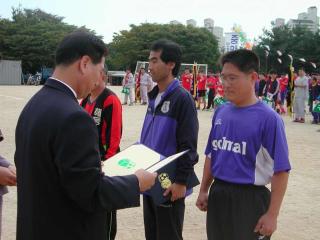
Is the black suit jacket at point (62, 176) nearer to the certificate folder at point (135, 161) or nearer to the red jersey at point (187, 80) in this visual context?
the certificate folder at point (135, 161)

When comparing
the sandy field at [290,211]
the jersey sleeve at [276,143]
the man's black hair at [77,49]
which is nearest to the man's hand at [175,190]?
the jersey sleeve at [276,143]

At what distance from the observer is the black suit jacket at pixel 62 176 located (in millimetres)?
1909

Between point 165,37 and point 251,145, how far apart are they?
2037 inches

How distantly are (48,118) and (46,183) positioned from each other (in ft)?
0.96

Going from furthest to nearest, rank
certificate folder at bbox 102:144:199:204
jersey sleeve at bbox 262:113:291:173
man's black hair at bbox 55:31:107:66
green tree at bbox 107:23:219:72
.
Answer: green tree at bbox 107:23:219:72
jersey sleeve at bbox 262:113:291:173
certificate folder at bbox 102:144:199:204
man's black hair at bbox 55:31:107:66

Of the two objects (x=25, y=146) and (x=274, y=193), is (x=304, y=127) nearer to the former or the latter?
(x=274, y=193)

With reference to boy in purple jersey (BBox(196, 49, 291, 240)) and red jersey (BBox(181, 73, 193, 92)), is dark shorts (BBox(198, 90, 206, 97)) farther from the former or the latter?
boy in purple jersey (BBox(196, 49, 291, 240))

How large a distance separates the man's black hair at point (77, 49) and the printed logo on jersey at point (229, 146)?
1.19 metres

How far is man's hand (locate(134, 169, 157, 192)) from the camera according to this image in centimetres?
216

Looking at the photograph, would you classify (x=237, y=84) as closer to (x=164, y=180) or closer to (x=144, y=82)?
(x=164, y=180)

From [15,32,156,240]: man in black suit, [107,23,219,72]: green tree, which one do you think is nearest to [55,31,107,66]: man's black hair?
[15,32,156,240]: man in black suit

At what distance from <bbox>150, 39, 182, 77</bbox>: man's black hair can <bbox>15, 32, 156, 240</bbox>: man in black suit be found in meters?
1.46

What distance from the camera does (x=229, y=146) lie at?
2939 mm

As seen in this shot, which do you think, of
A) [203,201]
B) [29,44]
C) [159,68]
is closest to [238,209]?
[203,201]
